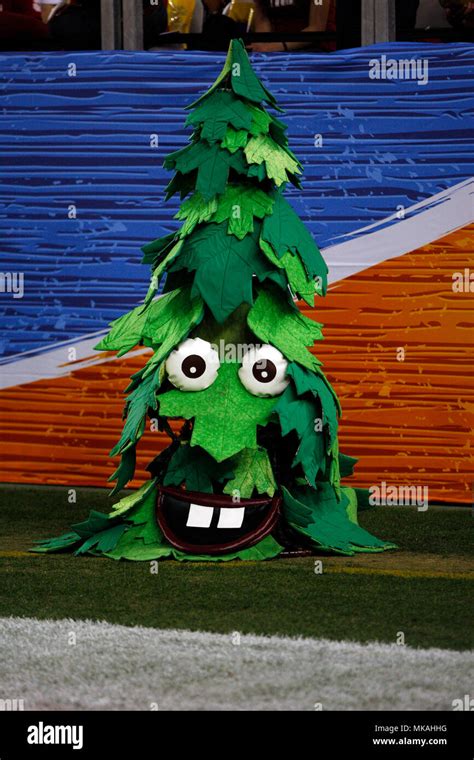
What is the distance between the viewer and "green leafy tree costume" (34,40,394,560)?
5.62 metres

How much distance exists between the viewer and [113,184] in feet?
25.8

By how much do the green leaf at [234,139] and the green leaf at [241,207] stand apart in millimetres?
193

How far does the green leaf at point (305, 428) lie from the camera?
5559 mm

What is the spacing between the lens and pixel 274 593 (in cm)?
498

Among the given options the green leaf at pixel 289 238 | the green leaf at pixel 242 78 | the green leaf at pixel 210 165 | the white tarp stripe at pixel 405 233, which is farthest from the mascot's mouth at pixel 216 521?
the white tarp stripe at pixel 405 233

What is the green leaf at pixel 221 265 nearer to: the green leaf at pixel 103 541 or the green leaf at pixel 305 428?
the green leaf at pixel 305 428

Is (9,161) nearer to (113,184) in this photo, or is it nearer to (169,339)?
(113,184)

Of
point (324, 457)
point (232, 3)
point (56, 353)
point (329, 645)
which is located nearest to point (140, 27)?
point (232, 3)

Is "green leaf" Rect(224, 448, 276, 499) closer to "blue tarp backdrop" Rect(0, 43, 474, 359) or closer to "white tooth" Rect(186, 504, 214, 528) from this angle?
"white tooth" Rect(186, 504, 214, 528)

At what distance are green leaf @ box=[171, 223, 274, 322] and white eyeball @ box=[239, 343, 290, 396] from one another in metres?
0.22

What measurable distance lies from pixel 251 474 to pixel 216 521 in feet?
0.84

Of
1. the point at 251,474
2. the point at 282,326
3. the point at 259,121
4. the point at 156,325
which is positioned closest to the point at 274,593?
the point at 251,474

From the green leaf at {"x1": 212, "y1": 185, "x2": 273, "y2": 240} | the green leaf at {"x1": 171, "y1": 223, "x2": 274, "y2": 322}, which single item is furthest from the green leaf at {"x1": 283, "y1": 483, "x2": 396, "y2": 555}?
the green leaf at {"x1": 212, "y1": 185, "x2": 273, "y2": 240}

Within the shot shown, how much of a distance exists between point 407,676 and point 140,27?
540 centimetres
